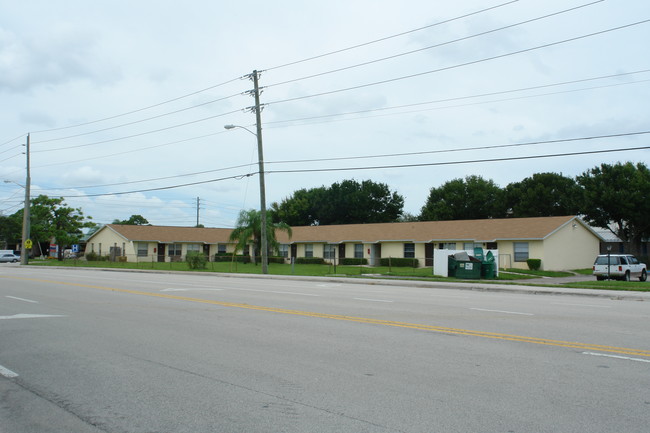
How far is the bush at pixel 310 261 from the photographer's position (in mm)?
53956

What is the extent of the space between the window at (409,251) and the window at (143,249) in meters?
30.7

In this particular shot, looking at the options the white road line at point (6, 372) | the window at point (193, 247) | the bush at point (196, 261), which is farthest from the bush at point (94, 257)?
the white road line at point (6, 372)

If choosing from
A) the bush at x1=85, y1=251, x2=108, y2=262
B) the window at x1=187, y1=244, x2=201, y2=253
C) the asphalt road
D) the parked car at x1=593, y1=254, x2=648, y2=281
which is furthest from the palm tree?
the asphalt road

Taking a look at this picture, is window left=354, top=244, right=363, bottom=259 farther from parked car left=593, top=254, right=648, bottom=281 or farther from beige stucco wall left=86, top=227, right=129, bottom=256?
beige stucco wall left=86, top=227, right=129, bottom=256

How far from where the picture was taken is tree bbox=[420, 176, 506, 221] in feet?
230

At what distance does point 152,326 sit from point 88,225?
7381 cm

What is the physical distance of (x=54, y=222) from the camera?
7562 cm

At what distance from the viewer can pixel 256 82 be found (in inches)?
1337

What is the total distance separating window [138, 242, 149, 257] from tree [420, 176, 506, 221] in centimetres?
3665

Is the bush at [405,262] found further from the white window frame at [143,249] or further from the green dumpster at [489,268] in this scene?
the white window frame at [143,249]

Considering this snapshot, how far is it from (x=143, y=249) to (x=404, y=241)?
102 ft

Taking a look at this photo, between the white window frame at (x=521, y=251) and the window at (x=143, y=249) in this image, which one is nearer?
the white window frame at (x=521, y=251)

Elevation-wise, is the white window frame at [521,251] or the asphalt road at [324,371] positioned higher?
the white window frame at [521,251]

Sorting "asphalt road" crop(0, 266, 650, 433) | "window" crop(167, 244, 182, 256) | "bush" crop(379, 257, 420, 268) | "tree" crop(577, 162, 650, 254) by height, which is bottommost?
"asphalt road" crop(0, 266, 650, 433)
